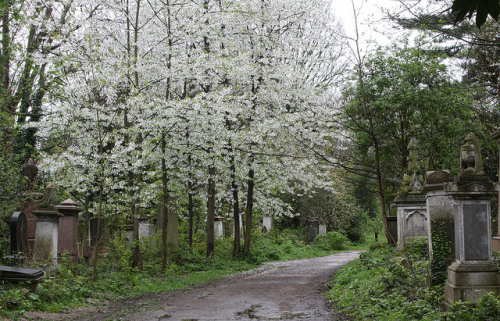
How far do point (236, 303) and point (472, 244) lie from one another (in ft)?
15.0

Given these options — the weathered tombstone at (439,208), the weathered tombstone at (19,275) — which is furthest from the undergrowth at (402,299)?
the weathered tombstone at (19,275)

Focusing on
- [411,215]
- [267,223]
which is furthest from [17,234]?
[267,223]

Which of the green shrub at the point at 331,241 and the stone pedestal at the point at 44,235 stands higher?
the stone pedestal at the point at 44,235

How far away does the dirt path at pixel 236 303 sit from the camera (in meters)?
7.51

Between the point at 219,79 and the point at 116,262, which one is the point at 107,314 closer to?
the point at 116,262

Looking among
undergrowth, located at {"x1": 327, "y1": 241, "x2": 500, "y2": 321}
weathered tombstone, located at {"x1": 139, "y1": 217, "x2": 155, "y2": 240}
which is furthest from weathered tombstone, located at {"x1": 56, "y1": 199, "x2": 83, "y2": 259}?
undergrowth, located at {"x1": 327, "y1": 241, "x2": 500, "y2": 321}

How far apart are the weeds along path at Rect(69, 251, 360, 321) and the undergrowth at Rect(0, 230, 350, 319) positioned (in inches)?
29.4

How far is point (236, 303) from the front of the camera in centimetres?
883

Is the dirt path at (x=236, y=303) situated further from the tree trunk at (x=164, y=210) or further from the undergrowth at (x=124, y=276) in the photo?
the tree trunk at (x=164, y=210)

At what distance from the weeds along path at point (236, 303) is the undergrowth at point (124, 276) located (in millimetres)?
748

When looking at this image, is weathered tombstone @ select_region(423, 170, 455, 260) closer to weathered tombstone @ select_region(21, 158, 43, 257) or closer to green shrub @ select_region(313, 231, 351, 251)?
weathered tombstone @ select_region(21, 158, 43, 257)

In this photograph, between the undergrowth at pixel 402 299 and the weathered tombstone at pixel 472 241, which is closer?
the undergrowth at pixel 402 299

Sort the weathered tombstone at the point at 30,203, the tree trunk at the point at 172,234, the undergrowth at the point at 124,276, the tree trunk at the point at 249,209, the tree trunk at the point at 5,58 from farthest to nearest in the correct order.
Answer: the tree trunk at the point at 249,209 < the tree trunk at the point at 172,234 < the weathered tombstone at the point at 30,203 < the tree trunk at the point at 5,58 < the undergrowth at the point at 124,276

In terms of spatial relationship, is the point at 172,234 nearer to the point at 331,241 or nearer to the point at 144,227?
Answer: the point at 144,227
